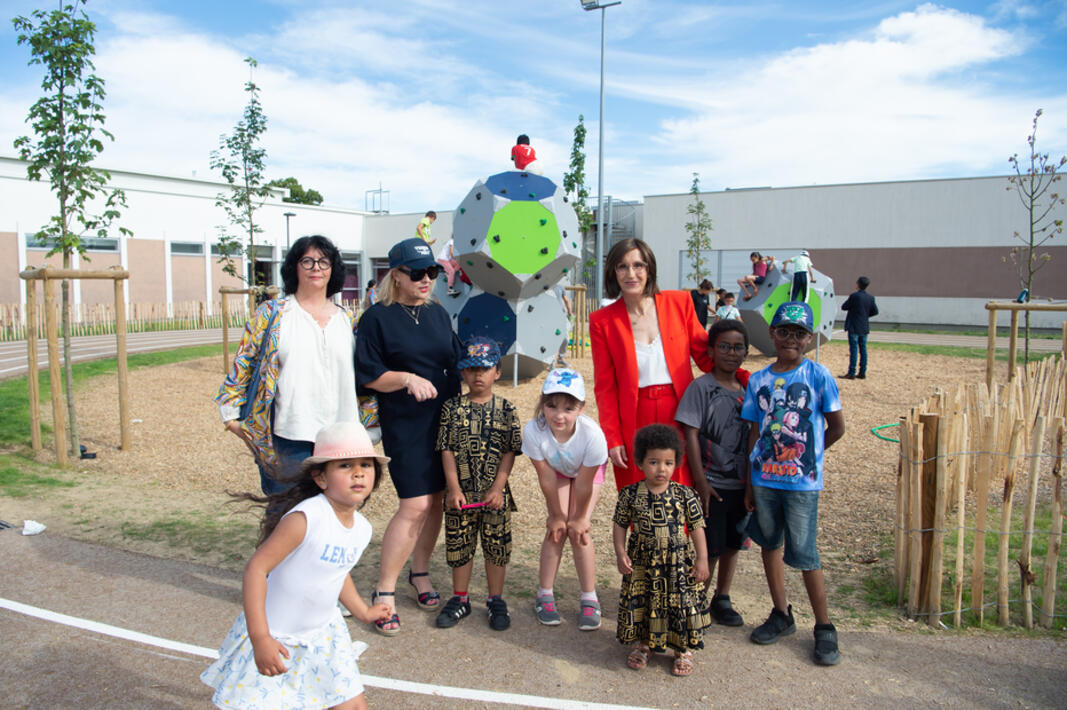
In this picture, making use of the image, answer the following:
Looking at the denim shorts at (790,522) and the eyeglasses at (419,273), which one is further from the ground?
the eyeglasses at (419,273)

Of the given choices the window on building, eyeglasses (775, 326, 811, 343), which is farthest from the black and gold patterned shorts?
the window on building

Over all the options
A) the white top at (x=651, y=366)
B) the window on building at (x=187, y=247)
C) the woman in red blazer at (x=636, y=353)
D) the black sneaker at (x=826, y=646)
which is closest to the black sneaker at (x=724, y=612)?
the black sneaker at (x=826, y=646)

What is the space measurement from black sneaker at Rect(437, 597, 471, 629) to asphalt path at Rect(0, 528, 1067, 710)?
5 cm

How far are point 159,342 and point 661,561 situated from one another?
66.3 ft

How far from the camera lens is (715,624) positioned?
3869mm

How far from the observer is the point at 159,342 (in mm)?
20328

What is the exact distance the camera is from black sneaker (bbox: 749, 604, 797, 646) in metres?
3.61

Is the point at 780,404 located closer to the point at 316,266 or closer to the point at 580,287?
the point at 316,266

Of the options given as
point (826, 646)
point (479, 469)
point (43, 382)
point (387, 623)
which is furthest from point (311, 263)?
point (43, 382)

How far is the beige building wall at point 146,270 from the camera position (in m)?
27.0

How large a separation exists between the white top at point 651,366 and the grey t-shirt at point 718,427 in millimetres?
150

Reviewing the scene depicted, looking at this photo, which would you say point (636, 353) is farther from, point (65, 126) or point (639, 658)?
point (65, 126)

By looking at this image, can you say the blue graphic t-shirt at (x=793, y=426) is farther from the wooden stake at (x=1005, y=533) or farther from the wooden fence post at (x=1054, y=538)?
the wooden fence post at (x=1054, y=538)

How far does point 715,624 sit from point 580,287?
11.1m
